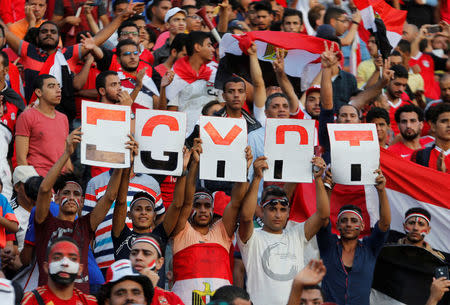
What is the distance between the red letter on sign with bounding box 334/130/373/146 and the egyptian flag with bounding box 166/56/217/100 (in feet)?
9.85

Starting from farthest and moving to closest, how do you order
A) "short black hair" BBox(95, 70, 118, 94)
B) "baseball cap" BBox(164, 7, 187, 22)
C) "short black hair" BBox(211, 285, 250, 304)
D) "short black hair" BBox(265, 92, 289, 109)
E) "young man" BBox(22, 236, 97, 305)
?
"baseball cap" BBox(164, 7, 187, 22) → "short black hair" BBox(95, 70, 118, 94) → "short black hair" BBox(265, 92, 289, 109) → "young man" BBox(22, 236, 97, 305) → "short black hair" BBox(211, 285, 250, 304)

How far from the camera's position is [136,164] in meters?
9.10

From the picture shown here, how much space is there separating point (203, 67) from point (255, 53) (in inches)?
45.4

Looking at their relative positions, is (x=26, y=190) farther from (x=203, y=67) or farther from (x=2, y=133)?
(x=203, y=67)

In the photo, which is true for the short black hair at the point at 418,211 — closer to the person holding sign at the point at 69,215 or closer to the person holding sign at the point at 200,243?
the person holding sign at the point at 200,243

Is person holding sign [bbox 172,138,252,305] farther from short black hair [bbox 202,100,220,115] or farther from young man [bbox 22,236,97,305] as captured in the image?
short black hair [bbox 202,100,220,115]

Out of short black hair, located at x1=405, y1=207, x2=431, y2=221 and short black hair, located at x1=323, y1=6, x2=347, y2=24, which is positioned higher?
short black hair, located at x1=323, y1=6, x2=347, y2=24

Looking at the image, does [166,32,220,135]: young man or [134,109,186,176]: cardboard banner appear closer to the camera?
[134,109,186,176]: cardboard banner

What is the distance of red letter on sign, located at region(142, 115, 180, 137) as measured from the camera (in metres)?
9.20

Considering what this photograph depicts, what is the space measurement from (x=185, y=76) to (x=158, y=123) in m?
3.08

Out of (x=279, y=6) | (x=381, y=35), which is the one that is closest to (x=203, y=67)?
(x=381, y=35)

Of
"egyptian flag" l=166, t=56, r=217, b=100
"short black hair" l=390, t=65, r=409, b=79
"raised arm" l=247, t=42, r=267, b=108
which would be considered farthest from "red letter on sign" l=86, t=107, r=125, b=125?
"short black hair" l=390, t=65, r=409, b=79

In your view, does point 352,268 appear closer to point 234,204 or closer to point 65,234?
point 234,204

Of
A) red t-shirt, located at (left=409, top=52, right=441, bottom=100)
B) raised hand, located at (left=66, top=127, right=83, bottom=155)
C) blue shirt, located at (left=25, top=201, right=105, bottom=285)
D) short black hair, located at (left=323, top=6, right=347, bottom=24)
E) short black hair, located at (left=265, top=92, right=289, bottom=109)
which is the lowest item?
red t-shirt, located at (left=409, top=52, right=441, bottom=100)
